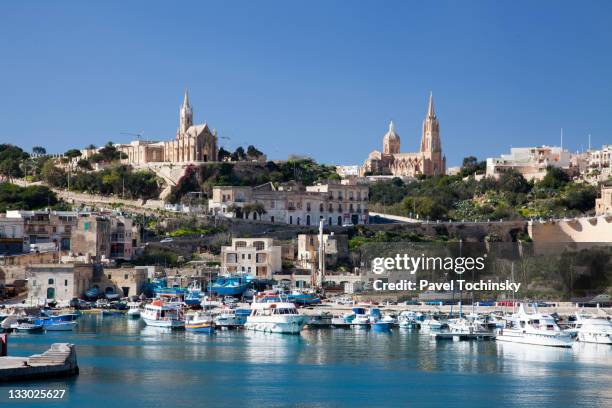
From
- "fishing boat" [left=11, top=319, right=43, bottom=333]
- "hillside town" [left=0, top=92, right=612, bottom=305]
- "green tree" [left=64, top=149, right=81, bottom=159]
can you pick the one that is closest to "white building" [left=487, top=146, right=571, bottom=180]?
"hillside town" [left=0, top=92, right=612, bottom=305]

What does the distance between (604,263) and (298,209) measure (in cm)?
2403

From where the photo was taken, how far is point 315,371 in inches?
1559

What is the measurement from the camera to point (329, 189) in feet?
286

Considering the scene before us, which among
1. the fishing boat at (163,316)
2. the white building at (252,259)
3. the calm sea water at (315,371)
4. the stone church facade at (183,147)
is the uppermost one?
the stone church facade at (183,147)

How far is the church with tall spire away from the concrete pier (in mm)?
89868

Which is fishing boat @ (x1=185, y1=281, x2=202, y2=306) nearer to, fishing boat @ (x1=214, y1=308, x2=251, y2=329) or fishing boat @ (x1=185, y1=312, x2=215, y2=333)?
fishing boat @ (x1=214, y1=308, x2=251, y2=329)

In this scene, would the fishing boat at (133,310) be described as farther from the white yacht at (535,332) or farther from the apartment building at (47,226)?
the white yacht at (535,332)

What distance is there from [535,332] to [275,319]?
10420 mm

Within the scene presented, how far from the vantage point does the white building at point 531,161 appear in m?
109

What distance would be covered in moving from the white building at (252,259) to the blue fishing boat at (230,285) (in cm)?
307

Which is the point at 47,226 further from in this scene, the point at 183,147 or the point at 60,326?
the point at 183,147

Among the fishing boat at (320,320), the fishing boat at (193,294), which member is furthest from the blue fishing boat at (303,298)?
the fishing boat at (193,294)

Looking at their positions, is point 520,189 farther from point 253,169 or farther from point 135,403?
→ point 135,403

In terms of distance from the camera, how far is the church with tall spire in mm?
125562
